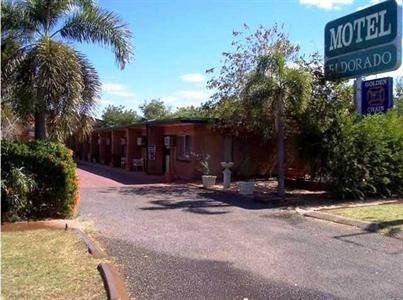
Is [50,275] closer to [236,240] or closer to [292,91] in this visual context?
[236,240]

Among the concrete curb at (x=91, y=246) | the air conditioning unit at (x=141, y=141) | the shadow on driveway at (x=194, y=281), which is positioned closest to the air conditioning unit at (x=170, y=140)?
the air conditioning unit at (x=141, y=141)

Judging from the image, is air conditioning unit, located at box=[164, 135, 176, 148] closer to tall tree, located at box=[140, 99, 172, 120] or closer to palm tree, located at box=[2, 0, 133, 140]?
palm tree, located at box=[2, 0, 133, 140]

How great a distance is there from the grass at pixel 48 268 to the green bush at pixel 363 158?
8.57 meters

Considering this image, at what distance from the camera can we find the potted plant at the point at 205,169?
2059 centimetres

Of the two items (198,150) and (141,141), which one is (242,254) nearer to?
(198,150)

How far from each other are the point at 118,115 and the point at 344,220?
189ft

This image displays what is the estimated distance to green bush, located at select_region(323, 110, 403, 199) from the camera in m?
15.7

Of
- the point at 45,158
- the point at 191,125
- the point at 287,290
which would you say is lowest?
the point at 287,290

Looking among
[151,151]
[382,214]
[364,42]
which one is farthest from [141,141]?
[382,214]

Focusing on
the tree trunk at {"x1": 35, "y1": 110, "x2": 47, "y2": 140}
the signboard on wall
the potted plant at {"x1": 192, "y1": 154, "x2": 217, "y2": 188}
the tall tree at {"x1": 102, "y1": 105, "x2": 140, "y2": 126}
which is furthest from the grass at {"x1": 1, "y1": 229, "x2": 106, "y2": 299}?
the tall tree at {"x1": 102, "y1": 105, "x2": 140, "y2": 126}

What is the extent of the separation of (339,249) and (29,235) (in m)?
5.40

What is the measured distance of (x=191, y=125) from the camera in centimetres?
2459

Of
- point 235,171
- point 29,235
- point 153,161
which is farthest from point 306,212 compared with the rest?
point 153,161

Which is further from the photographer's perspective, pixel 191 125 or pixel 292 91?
pixel 191 125
